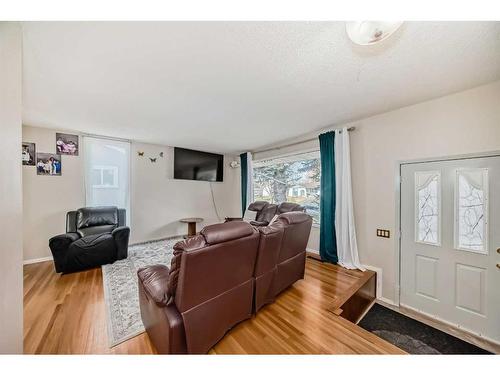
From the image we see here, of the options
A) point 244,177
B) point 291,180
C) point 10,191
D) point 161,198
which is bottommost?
point 161,198

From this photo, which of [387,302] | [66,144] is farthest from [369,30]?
[66,144]

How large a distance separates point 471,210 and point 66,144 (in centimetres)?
601

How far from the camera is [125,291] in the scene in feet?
7.27

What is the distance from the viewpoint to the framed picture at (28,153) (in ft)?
9.91

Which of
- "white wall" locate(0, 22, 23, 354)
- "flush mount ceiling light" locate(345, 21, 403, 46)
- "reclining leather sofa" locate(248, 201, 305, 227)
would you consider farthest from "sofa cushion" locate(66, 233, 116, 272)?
"flush mount ceiling light" locate(345, 21, 403, 46)

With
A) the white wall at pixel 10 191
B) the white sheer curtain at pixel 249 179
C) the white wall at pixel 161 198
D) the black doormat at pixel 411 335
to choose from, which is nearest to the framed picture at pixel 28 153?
the white wall at pixel 161 198

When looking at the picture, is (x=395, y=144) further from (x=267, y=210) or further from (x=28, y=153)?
(x=28, y=153)

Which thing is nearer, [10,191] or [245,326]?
[10,191]

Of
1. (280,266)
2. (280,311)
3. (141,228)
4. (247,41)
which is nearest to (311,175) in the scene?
(280,266)

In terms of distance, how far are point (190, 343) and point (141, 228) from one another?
364 cm

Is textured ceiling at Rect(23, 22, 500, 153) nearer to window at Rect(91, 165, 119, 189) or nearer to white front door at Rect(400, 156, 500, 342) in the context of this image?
white front door at Rect(400, 156, 500, 342)

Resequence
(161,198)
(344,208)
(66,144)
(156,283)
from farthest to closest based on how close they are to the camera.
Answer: (161,198)
(66,144)
(344,208)
(156,283)

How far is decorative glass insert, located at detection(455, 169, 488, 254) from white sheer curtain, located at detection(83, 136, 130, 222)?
5.35 metres

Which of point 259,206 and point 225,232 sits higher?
point 225,232
